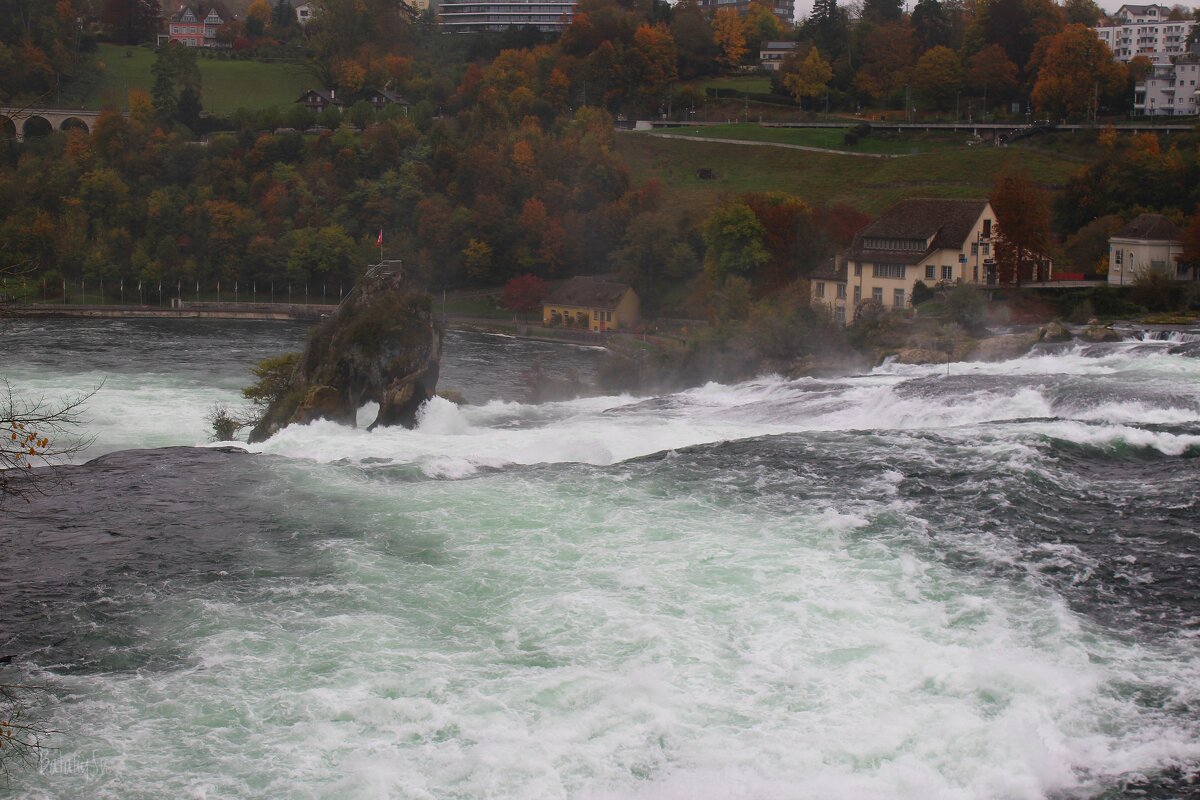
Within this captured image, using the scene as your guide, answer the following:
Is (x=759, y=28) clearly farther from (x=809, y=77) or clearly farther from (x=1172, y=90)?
(x=1172, y=90)

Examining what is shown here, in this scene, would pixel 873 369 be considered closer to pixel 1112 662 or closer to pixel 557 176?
pixel 1112 662

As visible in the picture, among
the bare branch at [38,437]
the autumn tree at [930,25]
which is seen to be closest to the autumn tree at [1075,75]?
the autumn tree at [930,25]

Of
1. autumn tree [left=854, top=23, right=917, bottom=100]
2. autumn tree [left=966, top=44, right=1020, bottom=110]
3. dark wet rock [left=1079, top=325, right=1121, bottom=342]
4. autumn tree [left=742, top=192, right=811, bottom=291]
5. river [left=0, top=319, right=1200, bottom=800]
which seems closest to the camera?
river [left=0, top=319, right=1200, bottom=800]

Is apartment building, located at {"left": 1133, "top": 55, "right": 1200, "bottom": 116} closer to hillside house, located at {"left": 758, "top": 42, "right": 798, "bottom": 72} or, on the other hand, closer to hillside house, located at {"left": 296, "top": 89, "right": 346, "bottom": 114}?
hillside house, located at {"left": 758, "top": 42, "right": 798, "bottom": 72}

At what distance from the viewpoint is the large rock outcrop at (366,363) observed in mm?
37375

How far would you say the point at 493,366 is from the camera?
215ft

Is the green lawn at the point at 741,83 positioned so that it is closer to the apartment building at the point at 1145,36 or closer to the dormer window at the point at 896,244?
the apartment building at the point at 1145,36

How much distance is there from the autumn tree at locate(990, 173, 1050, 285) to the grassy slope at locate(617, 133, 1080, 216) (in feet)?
80.6

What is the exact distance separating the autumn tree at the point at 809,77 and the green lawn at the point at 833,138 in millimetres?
10016

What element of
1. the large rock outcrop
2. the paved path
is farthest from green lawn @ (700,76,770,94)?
the large rock outcrop

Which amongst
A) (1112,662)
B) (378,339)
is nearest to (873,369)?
(378,339)

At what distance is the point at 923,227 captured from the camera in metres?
56.6

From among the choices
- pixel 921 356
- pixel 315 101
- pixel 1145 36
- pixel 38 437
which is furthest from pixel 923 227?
pixel 1145 36

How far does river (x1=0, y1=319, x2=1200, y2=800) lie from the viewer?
16.8 metres
